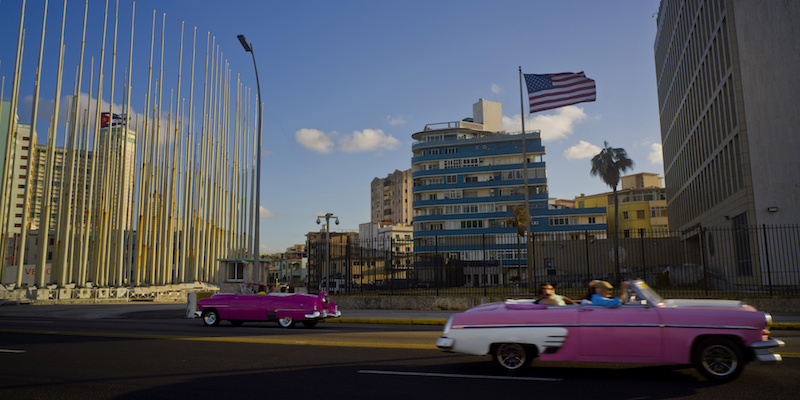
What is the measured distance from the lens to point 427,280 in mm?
33500

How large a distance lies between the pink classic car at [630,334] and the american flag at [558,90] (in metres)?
20.0

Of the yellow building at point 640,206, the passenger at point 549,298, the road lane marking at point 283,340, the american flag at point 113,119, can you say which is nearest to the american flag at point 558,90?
the road lane marking at point 283,340

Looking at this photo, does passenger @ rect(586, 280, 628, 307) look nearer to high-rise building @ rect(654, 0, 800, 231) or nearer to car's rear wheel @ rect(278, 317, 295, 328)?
car's rear wheel @ rect(278, 317, 295, 328)

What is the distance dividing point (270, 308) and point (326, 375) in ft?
33.9

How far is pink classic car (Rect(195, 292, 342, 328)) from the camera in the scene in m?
18.0

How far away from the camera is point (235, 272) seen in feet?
105

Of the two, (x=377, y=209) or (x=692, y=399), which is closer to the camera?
(x=692, y=399)

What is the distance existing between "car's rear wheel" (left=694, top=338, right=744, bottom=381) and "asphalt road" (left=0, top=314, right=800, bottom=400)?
217mm

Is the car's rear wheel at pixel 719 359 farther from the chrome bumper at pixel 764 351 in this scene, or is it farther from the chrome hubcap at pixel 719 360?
the chrome bumper at pixel 764 351

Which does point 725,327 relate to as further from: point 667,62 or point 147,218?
point 667,62

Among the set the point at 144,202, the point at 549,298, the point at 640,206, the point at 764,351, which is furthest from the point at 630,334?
the point at 640,206

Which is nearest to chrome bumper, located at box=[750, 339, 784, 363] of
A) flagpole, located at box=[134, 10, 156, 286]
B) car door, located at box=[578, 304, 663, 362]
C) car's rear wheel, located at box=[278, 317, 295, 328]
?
car door, located at box=[578, 304, 663, 362]

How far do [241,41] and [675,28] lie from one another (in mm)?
40177

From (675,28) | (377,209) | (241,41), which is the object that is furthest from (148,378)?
(377,209)
